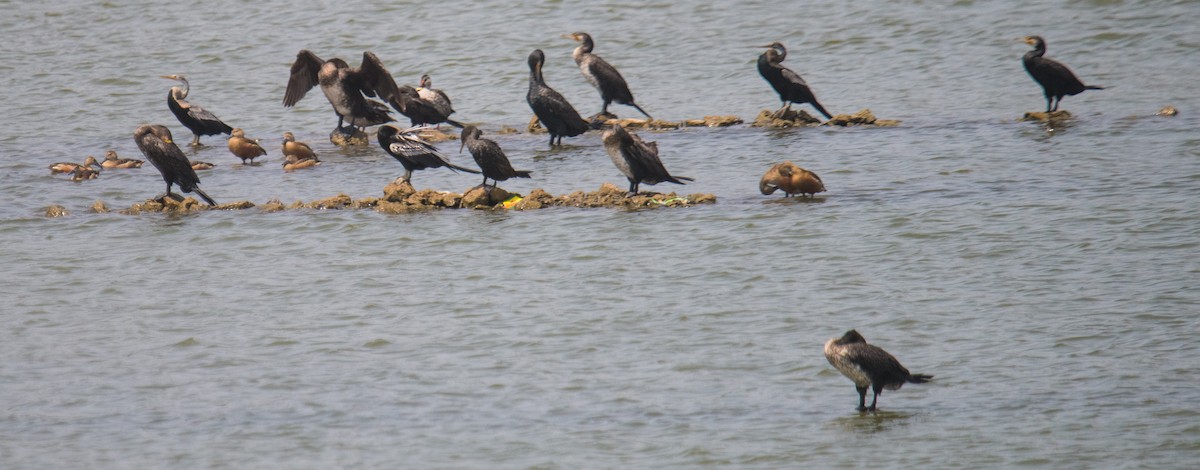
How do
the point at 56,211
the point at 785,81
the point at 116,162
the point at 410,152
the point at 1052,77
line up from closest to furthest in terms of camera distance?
→ the point at 410,152, the point at 56,211, the point at 116,162, the point at 1052,77, the point at 785,81

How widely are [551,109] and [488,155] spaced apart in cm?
335

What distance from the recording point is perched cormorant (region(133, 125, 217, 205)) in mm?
13016

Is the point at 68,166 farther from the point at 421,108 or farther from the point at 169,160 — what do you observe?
the point at 421,108

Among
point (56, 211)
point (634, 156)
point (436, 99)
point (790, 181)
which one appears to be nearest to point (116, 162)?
point (56, 211)

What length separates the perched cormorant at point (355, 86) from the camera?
16.3 metres

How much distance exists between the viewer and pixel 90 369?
877cm

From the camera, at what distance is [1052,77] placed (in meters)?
15.8

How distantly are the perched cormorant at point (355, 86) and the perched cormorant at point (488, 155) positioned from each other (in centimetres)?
365

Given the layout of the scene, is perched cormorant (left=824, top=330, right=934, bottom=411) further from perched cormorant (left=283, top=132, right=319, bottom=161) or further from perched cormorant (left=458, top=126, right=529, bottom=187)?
perched cormorant (left=283, top=132, right=319, bottom=161)

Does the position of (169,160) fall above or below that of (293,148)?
above

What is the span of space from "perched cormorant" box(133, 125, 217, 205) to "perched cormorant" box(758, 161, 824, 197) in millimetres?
4992

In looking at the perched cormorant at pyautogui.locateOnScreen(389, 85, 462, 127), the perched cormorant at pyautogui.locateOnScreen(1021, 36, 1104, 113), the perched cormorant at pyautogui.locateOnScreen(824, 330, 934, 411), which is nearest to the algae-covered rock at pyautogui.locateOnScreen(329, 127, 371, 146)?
the perched cormorant at pyautogui.locateOnScreen(389, 85, 462, 127)

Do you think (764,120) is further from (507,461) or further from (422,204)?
(507,461)

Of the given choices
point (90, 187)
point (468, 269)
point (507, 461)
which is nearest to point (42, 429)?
point (507, 461)
